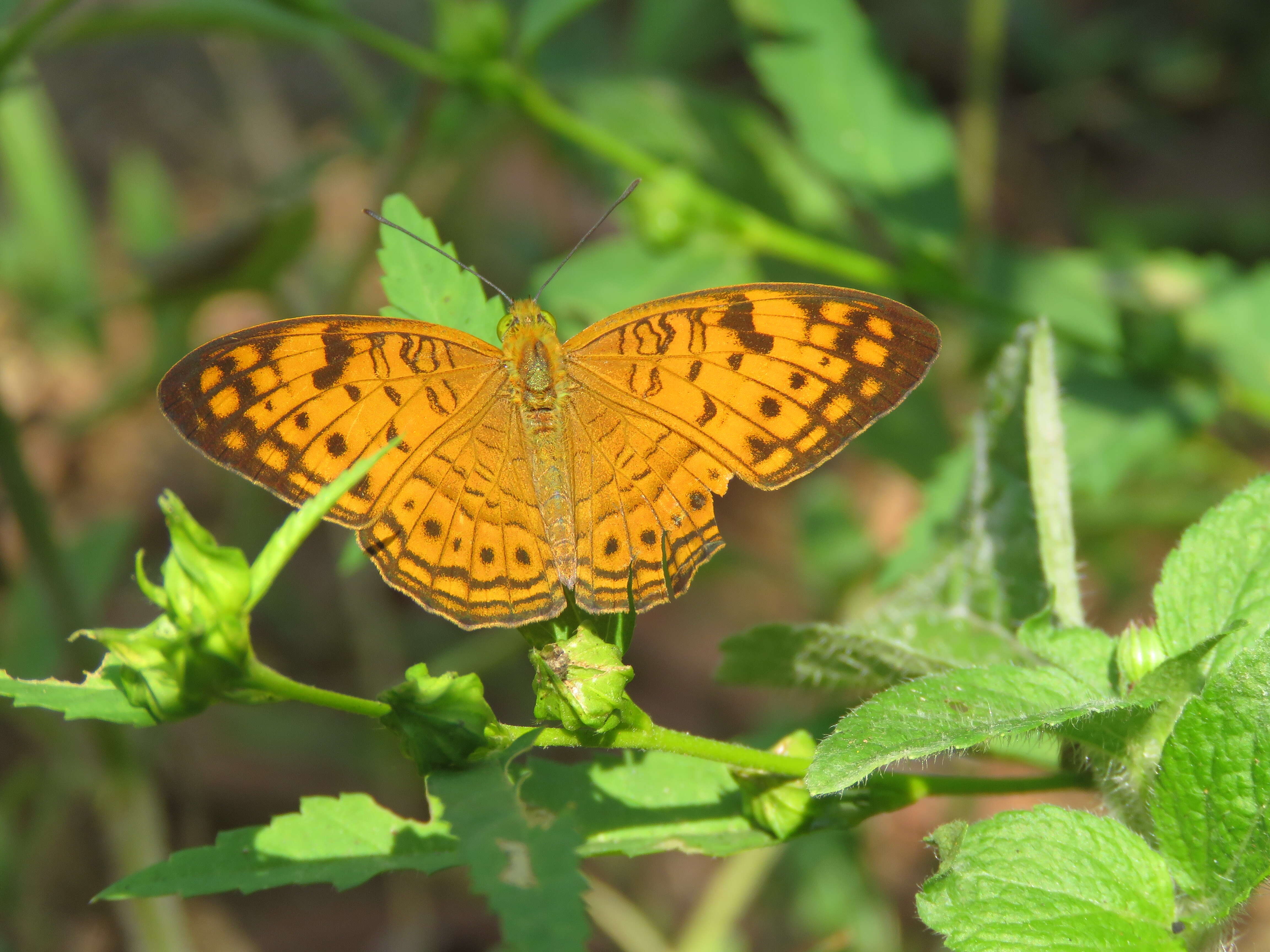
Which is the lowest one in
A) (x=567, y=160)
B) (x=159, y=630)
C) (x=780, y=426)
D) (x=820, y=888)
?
(x=820, y=888)


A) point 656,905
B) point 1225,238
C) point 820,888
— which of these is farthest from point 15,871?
point 1225,238

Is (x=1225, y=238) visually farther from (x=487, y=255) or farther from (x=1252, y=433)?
(x=487, y=255)

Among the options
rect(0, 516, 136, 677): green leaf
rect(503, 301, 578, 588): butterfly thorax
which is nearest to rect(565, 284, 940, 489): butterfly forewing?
rect(503, 301, 578, 588): butterfly thorax

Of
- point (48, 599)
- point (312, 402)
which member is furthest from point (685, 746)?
point (48, 599)

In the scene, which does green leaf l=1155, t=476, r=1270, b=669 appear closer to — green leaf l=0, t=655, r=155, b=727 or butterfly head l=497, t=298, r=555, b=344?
butterfly head l=497, t=298, r=555, b=344

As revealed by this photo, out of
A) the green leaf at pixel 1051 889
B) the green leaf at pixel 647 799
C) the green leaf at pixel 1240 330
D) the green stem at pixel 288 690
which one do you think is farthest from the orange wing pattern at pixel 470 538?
the green leaf at pixel 1240 330
